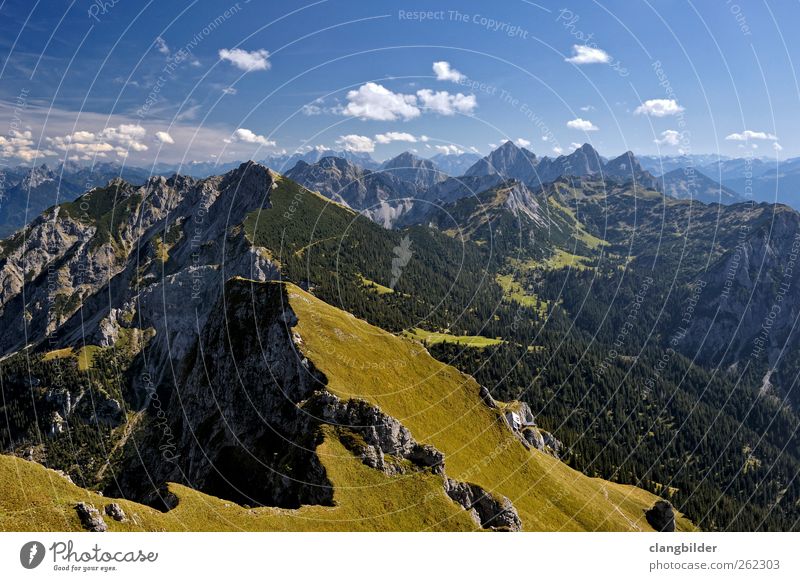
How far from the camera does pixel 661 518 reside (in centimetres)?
10856

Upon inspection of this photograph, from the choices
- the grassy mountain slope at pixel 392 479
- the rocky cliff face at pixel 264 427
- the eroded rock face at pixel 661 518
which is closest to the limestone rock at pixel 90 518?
the grassy mountain slope at pixel 392 479

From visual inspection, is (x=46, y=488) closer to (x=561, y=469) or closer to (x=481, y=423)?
(x=481, y=423)

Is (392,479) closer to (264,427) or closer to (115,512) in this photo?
(264,427)

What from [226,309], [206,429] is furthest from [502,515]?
[226,309]

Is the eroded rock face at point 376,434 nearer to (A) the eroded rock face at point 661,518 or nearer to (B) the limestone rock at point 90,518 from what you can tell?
(B) the limestone rock at point 90,518

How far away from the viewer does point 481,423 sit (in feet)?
330

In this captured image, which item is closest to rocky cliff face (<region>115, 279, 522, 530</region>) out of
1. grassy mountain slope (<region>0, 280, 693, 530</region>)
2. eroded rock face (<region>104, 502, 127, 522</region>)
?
grassy mountain slope (<region>0, 280, 693, 530</region>)

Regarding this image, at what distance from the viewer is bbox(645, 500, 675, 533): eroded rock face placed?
10762 cm

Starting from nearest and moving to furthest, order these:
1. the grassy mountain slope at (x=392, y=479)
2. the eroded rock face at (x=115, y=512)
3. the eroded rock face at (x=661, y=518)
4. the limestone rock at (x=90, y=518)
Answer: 1. the limestone rock at (x=90, y=518)
2. the eroded rock face at (x=115, y=512)
3. the grassy mountain slope at (x=392, y=479)
4. the eroded rock face at (x=661, y=518)

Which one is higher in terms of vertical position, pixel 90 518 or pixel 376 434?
pixel 90 518

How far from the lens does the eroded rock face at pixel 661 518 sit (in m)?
108

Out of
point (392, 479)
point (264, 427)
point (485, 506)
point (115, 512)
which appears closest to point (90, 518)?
point (115, 512)

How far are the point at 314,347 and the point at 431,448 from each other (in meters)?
35.0
